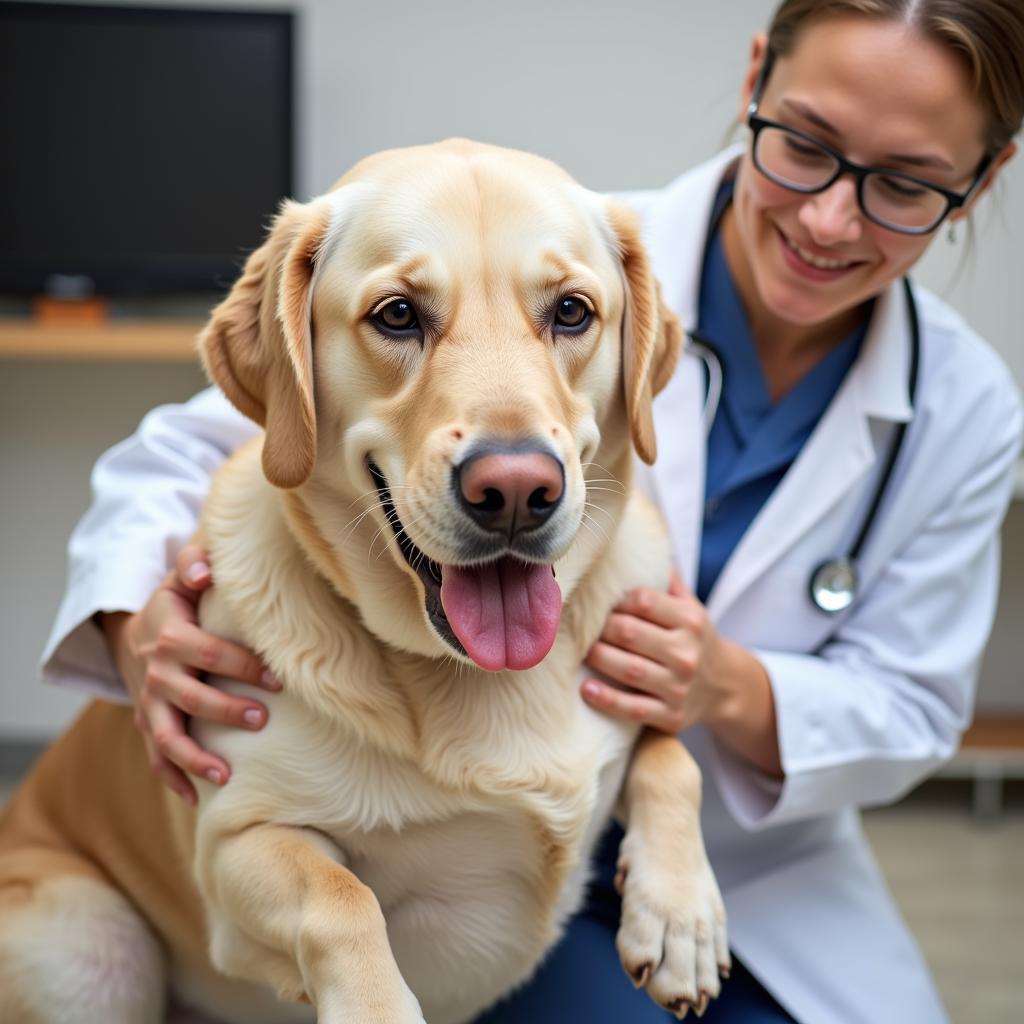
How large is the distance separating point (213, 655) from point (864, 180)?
97 cm

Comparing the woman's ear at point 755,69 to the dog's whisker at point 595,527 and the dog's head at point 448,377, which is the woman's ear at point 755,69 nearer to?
the dog's head at point 448,377

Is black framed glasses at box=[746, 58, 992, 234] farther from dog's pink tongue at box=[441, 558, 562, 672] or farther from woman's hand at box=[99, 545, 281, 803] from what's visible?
woman's hand at box=[99, 545, 281, 803]

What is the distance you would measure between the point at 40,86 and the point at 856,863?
10.2 feet

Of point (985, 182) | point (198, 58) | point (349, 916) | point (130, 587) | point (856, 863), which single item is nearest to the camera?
point (349, 916)

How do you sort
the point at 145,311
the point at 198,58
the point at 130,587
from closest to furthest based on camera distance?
the point at 130,587, the point at 198,58, the point at 145,311

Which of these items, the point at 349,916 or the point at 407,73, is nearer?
the point at 349,916

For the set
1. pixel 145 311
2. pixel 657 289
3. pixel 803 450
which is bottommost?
pixel 145 311

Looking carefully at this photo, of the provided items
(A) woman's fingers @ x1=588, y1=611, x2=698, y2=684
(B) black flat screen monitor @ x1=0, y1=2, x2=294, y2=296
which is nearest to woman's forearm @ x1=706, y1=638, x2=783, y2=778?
(A) woman's fingers @ x1=588, y1=611, x2=698, y2=684

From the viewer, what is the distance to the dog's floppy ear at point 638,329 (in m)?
1.29

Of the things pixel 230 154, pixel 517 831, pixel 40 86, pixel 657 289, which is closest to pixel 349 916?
pixel 517 831

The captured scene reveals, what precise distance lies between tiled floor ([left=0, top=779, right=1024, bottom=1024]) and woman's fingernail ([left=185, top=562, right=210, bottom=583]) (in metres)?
1.92

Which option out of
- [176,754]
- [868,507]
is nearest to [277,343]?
[176,754]

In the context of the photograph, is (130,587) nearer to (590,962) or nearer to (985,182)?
(590,962)

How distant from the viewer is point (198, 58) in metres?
3.53
